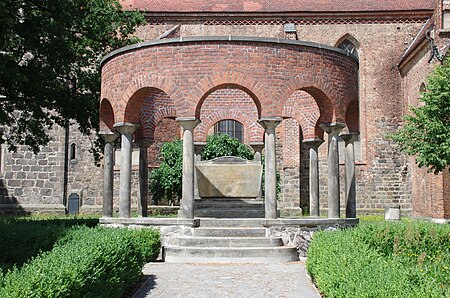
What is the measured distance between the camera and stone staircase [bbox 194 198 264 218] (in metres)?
13.0

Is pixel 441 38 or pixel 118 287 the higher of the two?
pixel 441 38

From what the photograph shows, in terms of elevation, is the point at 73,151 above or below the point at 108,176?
above

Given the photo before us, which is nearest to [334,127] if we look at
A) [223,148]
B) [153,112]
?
[153,112]

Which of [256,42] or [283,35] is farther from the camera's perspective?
[283,35]

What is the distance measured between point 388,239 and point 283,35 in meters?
16.2

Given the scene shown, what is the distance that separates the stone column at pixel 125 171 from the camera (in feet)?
38.2

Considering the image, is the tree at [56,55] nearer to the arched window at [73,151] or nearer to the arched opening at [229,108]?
the arched opening at [229,108]

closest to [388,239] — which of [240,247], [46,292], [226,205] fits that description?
[240,247]

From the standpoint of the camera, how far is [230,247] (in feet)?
33.4

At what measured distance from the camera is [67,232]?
8961mm

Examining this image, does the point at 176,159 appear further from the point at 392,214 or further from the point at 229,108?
the point at 392,214

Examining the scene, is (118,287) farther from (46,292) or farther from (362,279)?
(362,279)

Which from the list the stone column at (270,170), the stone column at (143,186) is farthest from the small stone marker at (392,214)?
the stone column at (270,170)

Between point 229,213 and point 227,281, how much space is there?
4.97 m
